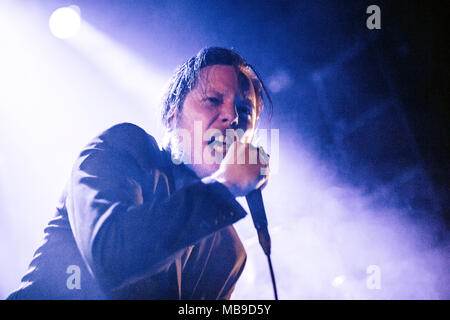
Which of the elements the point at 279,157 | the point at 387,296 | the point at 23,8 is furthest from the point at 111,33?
the point at 387,296

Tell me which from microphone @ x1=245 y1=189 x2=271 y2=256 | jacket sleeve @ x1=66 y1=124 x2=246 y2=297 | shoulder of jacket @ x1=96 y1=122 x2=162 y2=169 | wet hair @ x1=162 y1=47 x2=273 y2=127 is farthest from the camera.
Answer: wet hair @ x1=162 y1=47 x2=273 y2=127

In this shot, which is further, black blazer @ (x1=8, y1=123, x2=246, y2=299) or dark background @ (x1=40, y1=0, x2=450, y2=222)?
dark background @ (x1=40, y1=0, x2=450, y2=222)

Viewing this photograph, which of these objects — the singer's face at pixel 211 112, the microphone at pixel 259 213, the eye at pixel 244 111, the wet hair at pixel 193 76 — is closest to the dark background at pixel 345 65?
the wet hair at pixel 193 76

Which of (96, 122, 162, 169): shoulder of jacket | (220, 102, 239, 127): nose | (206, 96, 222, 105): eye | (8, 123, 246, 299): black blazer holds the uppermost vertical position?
(206, 96, 222, 105): eye

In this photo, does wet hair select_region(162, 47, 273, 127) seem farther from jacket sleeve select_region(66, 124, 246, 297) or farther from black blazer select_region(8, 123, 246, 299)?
jacket sleeve select_region(66, 124, 246, 297)

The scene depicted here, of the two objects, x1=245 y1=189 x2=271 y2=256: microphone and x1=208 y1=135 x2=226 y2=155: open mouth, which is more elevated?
x1=208 y1=135 x2=226 y2=155: open mouth

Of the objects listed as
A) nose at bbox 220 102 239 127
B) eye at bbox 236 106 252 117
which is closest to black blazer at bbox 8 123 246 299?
nose at bbox 220 102 239 127

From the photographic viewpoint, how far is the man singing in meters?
0.72

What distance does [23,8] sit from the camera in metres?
2.41

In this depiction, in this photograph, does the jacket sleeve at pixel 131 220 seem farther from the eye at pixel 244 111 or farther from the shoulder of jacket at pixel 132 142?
the eye at pixel 244 111

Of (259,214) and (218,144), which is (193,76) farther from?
(259,214)
